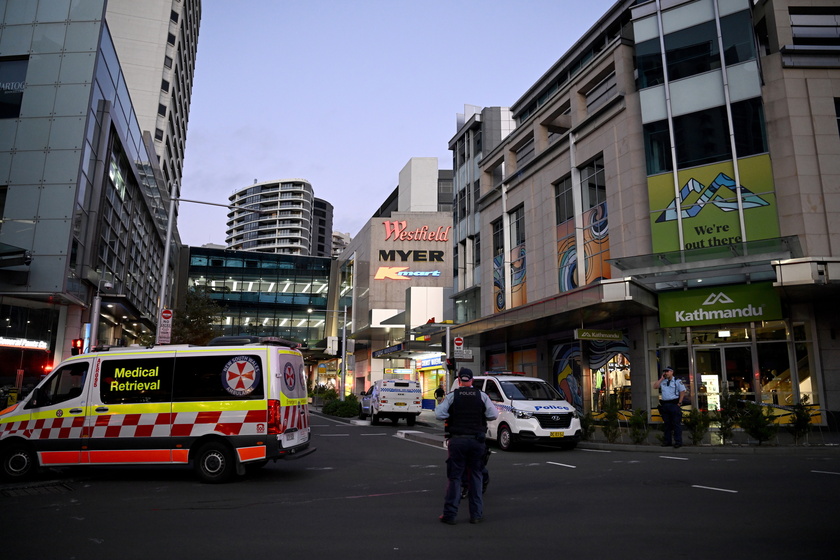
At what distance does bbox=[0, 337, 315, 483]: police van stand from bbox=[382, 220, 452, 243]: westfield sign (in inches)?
2032

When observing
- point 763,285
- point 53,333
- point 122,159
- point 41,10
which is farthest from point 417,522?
point 122,159

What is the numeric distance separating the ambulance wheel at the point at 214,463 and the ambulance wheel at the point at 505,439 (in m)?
7.33

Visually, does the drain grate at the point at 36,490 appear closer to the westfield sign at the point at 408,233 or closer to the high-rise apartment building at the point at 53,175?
the high-rise apartment building at the point at 53,175

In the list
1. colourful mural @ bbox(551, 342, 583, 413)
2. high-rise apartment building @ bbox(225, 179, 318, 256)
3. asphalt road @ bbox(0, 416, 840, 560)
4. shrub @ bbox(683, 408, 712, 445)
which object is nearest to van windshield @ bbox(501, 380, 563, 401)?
shrub @ bbox(683, 408, 712, 445)

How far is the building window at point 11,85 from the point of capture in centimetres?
2422

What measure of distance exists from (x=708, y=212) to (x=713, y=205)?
0.91 feet

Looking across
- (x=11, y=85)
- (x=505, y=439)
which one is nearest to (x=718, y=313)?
(x=505, y=439)

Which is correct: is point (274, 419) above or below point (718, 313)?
below

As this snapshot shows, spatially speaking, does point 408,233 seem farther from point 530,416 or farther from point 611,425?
point 530,416

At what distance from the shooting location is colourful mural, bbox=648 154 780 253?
62.6ft

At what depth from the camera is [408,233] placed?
6200cm

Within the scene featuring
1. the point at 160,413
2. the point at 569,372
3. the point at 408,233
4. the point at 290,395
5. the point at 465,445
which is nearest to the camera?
the point at 465,445

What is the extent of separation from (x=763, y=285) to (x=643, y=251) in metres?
3.98

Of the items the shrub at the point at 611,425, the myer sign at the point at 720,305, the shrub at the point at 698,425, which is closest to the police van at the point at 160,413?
the shrub at the point at 611,425
